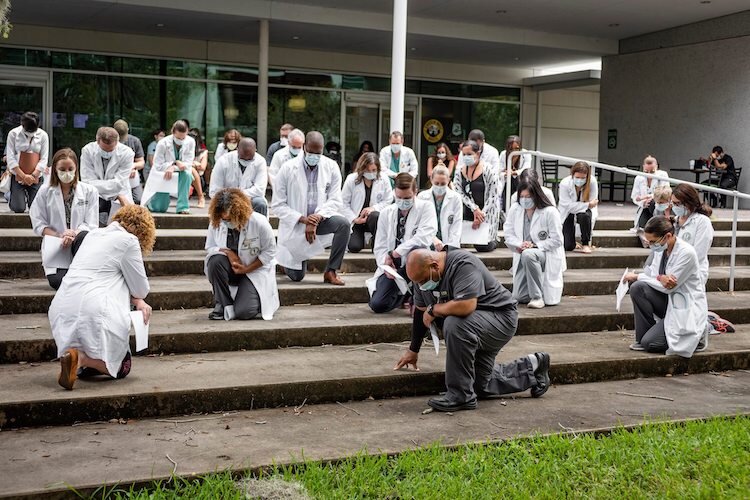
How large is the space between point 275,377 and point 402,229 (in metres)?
3.03

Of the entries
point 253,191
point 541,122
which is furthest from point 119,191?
point 541,122

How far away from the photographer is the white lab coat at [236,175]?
1109 cm

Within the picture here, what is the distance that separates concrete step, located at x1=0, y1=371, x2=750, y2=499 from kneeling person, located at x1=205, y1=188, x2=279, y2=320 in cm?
184

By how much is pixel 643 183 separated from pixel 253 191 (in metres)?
6.79

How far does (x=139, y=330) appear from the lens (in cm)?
621

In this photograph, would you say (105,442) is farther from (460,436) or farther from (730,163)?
(730,163)

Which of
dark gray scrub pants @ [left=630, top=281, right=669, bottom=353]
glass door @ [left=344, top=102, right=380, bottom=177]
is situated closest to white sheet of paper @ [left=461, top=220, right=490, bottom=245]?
dark gray scrub pants @ [left=630, top=281, right=669, bottom=353]

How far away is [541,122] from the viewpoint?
2678cm

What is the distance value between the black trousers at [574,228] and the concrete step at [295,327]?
2.66m

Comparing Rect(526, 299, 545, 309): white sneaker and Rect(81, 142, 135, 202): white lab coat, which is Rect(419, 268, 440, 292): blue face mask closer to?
Rect(526, 299, 545, 309): white sneaker

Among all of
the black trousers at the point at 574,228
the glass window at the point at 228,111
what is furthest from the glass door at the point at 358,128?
the black trousers at the point at 574,228

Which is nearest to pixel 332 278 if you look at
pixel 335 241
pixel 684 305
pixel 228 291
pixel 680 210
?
pixel 335 241

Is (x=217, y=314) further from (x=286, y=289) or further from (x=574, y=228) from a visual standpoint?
(x=574, y=228)

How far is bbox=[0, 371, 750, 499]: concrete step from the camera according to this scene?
483cm
